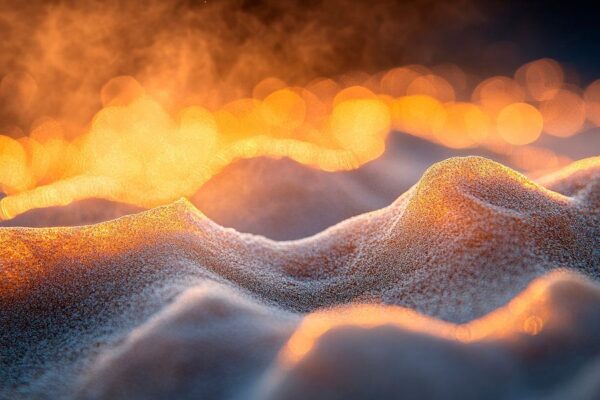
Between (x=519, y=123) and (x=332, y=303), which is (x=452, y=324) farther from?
(x=519, y=123)

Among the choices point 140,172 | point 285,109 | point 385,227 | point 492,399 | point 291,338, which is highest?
point 285,109

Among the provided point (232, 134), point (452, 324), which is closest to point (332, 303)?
point (452, 324)

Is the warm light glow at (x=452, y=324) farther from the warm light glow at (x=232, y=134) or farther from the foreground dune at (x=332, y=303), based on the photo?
the warm light glow at (x=232, y=134)

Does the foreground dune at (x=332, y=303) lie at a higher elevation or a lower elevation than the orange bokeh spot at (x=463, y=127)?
lower

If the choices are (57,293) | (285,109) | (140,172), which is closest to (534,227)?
(57,293)

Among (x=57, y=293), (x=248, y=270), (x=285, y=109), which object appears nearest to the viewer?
(x=57, y=293)

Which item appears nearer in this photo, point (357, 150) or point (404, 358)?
point (404, 358)

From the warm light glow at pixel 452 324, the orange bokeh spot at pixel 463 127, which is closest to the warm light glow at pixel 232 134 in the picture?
the orange bokeh spot at pixel 463 127

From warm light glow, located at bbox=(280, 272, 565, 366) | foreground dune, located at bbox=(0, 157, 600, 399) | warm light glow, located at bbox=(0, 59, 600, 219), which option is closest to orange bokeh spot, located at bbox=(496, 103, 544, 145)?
warm light glow, located at bbox=(0, 59, 600, 219)

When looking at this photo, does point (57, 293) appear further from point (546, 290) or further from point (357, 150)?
point (357, 150)

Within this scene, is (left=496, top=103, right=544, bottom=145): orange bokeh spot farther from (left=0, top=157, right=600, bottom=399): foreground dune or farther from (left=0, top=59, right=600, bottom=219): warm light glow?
(left=0, top=157, right=600, bottom=399): foreground dune
